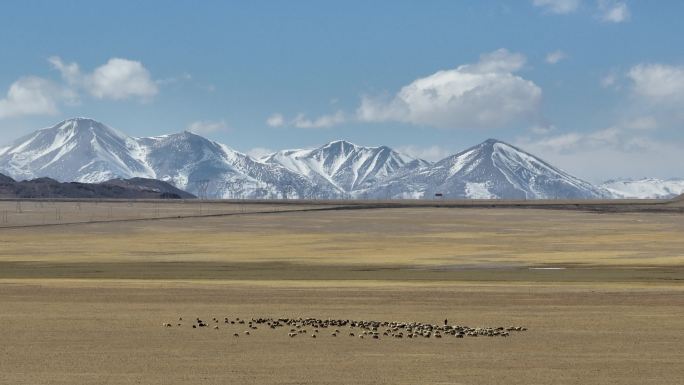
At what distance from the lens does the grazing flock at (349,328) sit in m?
35.1

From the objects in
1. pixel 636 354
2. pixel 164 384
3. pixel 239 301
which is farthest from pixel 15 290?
pixel 636 354

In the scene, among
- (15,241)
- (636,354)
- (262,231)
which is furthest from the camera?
(262,231)

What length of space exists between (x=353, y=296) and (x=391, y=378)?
838 inches

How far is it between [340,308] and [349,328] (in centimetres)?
642

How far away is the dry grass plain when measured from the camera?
92.8 ft

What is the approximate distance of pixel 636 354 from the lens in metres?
31.1

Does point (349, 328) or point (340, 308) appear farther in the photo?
point (340, 308)

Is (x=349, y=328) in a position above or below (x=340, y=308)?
below

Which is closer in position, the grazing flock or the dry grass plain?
the dry grass plain

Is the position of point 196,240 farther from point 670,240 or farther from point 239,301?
point 239,301

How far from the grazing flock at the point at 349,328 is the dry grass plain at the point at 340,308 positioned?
80 cm

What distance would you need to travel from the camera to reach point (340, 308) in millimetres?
43125

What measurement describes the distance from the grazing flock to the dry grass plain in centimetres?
80

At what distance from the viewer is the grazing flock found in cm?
3506
